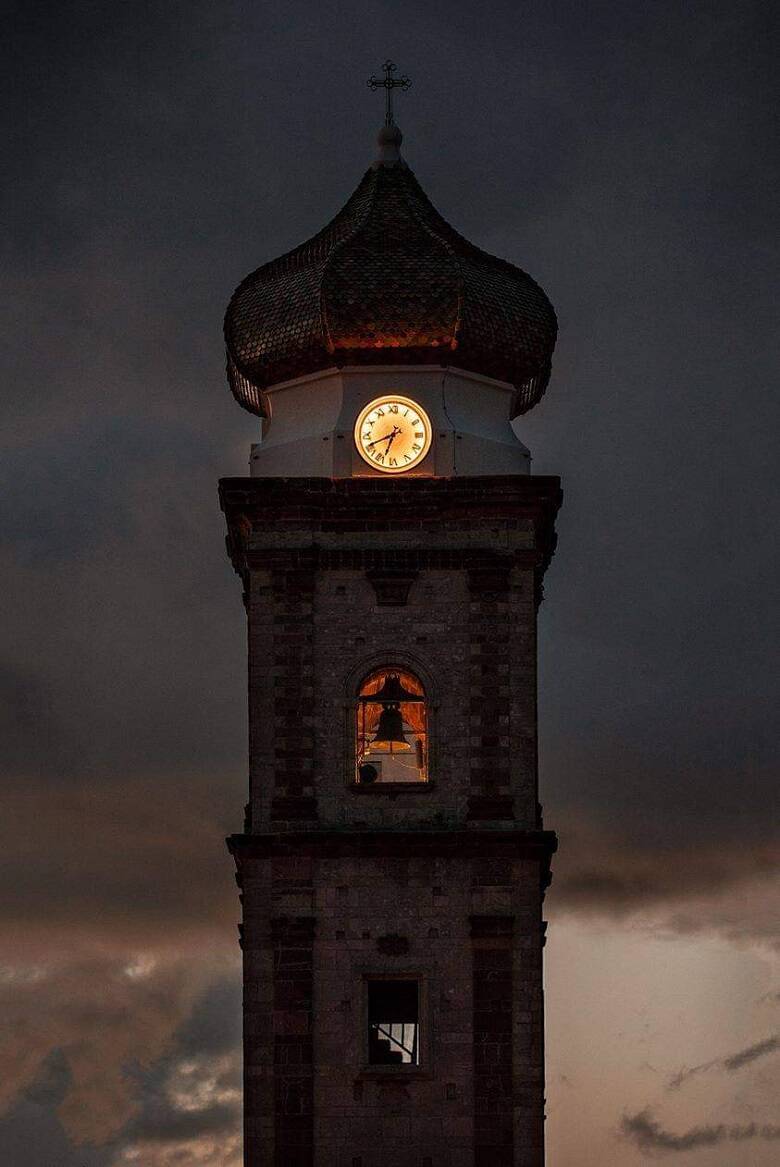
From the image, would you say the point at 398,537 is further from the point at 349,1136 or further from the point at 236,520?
the point at 349,1136

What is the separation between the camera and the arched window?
7119cm

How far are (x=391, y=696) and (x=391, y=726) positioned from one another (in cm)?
57

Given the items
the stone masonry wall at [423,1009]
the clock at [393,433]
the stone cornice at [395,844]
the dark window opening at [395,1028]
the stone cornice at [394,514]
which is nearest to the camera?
the stone masonry wall at [423,1009]

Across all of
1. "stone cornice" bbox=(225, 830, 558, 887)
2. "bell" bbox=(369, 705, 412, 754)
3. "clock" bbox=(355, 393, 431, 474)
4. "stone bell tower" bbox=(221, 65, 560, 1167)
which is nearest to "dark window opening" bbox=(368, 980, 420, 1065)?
"stone bell tower" bbox=(221, 65, 560, 1167)

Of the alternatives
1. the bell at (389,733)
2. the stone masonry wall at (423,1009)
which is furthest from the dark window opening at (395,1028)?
the bell at (389,733)

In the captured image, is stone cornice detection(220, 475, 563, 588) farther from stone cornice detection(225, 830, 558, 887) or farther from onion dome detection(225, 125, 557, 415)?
stone cornice detection(225, 830, 558, 887)

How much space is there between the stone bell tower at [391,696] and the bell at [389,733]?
4 centimetres

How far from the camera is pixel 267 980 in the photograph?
228ft

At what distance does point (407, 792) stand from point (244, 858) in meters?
3.32

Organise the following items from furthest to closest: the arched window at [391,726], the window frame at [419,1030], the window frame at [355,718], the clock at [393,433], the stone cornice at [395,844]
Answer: the clock at [393,433] → the arched window at [391,726] → the window frame at [355,718] → the stone cornice at [395,844] → the window frame at [419,1030]

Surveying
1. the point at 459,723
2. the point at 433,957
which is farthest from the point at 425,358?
the point at 433,957

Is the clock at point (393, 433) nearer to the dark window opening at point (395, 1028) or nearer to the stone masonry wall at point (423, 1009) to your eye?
the stone masonry wall at point (423, 1009)

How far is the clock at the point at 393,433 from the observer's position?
72500 millimetres

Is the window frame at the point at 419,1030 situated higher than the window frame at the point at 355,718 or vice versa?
the window frame at the point at 355,718
